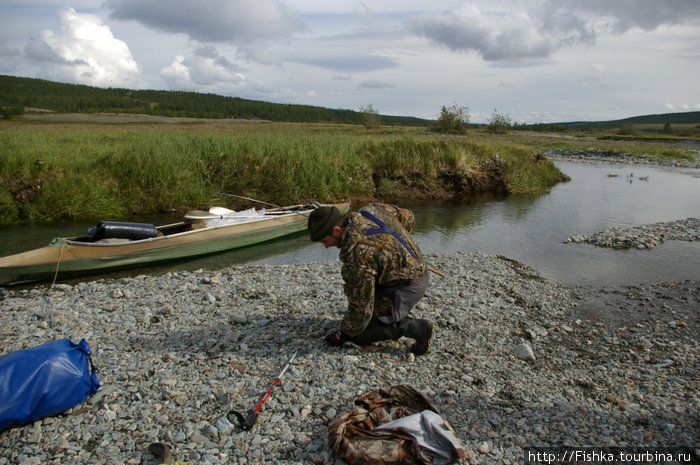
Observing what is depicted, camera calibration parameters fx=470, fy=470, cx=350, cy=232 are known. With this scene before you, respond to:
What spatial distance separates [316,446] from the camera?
4.21 meters

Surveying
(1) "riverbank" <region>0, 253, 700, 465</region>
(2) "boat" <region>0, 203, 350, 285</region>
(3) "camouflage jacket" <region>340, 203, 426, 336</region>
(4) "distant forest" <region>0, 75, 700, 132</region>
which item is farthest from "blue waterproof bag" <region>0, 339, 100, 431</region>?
(4) "distant forest" <region>0, 75, 700, 132</region>

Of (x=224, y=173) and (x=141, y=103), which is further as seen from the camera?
(x=141, y=103)

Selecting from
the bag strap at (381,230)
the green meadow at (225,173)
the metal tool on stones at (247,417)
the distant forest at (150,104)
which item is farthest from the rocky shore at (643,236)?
the distant forest at (150,104)

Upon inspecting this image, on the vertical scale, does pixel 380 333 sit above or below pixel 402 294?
below

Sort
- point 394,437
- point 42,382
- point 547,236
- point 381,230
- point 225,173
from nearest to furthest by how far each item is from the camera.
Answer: point 394,437 → point 42,382 → point 381,230 → point 547,236 → point 225,173

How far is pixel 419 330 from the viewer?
585 cm

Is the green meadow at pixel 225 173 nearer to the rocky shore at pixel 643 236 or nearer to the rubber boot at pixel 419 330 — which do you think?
the rocky shore at pixel 643 236

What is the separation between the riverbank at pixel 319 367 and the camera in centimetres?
431

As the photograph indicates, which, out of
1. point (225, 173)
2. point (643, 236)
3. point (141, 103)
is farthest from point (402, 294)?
point (141, 103)

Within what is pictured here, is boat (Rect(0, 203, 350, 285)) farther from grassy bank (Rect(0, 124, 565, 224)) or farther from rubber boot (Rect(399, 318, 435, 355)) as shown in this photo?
rubber boot (Rect(399, 318, 435, 355))

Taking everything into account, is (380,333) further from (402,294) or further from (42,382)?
(42,382)

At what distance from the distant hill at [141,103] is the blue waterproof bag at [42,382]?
7958cm

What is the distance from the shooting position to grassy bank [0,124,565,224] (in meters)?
15.1

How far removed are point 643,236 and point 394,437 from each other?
13.4 metres
